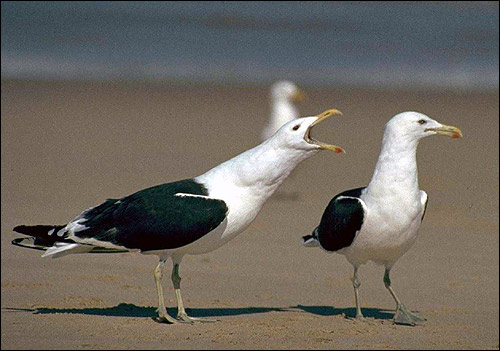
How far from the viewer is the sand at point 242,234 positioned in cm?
882

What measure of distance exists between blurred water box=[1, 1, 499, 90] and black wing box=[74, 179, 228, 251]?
19451 mm

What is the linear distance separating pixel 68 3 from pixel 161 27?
6870 mm

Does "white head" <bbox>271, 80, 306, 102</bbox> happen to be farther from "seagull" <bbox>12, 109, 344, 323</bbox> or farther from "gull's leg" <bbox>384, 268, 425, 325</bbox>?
"seagull" <bbox>12, 109, 344, 323</bbox>

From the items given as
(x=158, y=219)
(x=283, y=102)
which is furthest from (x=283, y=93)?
(x=158, y=219)

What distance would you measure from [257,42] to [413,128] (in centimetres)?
2597

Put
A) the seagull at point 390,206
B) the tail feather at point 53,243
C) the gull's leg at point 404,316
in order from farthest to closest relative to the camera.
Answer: the gull's leg at point 404,316 → the seagull at point 390,206 → the tail feather at point 53,243

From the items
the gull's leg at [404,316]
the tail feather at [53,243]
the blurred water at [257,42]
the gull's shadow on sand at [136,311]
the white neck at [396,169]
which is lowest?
the gull's leg at [404,316]

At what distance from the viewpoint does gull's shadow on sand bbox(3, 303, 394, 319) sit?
897cm

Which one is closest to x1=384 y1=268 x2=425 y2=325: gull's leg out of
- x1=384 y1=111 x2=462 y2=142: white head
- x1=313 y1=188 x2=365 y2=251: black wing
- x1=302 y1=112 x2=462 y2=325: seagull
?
x1=302 y1=112 x2=462 y2=325: seagull

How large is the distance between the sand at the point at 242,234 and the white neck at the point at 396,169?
1061mm

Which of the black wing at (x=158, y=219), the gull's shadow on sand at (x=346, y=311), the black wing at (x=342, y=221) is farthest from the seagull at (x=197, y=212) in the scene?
the gull's shadow on sand at (x=346, y=311)

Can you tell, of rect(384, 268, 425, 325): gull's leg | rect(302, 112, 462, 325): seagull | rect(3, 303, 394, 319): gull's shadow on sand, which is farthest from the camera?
rect(384, 268, 425, 325): gull's leg

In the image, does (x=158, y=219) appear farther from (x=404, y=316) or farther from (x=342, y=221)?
(x=404, y=316)

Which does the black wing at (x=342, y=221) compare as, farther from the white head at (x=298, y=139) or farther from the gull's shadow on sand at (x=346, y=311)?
the white head at (x=298, y=139)
